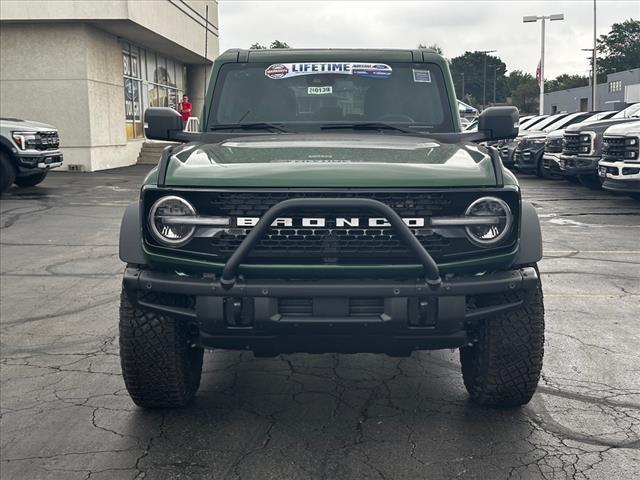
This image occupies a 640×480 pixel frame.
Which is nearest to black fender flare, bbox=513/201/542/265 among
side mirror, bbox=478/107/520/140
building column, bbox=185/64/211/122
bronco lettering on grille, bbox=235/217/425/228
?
bronco lettering on grille, bbox=235/217/425/228

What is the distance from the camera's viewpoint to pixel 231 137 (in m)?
4.70

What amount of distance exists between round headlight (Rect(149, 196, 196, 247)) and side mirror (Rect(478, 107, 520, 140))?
209 centimetres

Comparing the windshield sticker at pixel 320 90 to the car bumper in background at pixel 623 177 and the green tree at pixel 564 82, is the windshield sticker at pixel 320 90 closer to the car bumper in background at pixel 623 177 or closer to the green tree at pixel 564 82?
Answer: the car bumper in background at pixel 623 177

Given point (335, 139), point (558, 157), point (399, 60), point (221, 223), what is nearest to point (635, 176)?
point (558, 157)

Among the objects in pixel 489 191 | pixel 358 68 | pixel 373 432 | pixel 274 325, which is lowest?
pixel 373 432

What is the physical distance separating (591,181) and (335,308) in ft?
47.1

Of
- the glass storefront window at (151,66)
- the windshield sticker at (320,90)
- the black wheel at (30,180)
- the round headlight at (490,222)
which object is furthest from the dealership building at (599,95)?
the round headlight at (490,222)

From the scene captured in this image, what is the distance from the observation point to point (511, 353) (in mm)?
3715

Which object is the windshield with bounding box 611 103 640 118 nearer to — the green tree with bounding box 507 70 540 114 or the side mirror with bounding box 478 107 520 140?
the side mirror with bounding box 478 107 520 140

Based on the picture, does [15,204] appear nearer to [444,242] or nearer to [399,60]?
[399,60]

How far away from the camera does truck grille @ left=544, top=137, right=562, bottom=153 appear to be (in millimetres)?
Answer: 17188

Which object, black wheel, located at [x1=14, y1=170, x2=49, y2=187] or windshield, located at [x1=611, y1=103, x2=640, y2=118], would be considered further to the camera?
black wheel, located at [x1=14, y1=170, x2=49, y2=187]

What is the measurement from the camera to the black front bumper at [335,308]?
327 cm

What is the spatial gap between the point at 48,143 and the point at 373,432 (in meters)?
13.1
